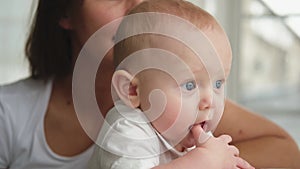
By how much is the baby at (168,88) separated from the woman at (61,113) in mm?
297

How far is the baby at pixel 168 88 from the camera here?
2.45 feet

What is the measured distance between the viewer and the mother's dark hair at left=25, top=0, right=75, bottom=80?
1.20m

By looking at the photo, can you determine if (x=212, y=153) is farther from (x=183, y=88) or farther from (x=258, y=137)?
(x=258, y=137)

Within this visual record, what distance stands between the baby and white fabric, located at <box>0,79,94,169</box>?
34 centimetres

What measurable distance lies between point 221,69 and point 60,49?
0.54 m

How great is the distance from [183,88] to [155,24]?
9 centimetres

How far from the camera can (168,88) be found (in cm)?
75

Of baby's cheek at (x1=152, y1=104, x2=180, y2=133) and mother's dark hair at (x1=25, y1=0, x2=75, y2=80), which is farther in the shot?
mother's dark hair at (x1=25, y1=0, x2=75, y2=80)

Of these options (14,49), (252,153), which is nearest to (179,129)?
(252,153)

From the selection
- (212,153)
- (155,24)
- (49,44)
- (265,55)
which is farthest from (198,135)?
(265,55)

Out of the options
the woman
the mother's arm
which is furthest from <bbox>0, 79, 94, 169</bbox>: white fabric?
the mother's arm

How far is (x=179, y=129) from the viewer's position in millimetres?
764

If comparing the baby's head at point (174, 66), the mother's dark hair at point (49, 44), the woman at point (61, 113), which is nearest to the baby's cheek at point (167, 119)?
the baby's head at point (174, 66)

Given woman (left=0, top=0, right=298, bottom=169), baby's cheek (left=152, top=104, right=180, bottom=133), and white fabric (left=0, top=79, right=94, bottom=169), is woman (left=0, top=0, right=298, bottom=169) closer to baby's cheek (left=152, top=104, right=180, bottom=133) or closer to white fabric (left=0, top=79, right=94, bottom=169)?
white fabric (left=0, top=79, right=94, bottom=169)
